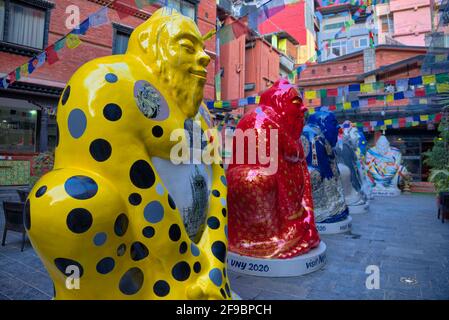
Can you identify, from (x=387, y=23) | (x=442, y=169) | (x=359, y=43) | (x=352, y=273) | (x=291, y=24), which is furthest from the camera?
(x=387, y=23)

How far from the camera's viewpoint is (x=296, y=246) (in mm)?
3420

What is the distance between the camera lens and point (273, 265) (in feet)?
10.8

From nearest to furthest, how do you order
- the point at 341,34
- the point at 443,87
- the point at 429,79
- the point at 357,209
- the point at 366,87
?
the point at 429,79 → the point at 443,87 → the point at 366,87 → the point at 357,209 → the point at 341,34

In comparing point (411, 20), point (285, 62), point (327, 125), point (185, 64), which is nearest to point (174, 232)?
point (185, 64)

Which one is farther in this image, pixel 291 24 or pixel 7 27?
pixel 291 24

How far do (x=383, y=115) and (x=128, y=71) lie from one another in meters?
16.7

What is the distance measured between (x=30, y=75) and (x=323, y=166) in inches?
338

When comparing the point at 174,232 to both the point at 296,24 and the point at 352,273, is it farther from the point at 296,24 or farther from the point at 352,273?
the point at 296,24

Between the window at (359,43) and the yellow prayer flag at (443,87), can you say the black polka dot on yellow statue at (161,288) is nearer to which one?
the yellow prayer flag at (443,87)

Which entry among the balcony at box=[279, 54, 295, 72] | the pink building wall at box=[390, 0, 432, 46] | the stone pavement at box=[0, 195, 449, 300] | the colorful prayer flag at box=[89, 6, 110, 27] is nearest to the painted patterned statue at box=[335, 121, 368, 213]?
the stone pavement at box=[0, 195, 449, 300]

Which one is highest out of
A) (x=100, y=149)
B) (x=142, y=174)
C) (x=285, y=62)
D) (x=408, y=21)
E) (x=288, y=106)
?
(x=408, y=21)

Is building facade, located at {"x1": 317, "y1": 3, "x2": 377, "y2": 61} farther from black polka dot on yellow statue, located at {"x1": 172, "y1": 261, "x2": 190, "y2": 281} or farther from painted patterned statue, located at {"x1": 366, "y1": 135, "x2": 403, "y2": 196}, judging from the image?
black polka dot on yellow statue, located at {"x1": 172, "y1": 261, "x2": 190, "y2": 281}
